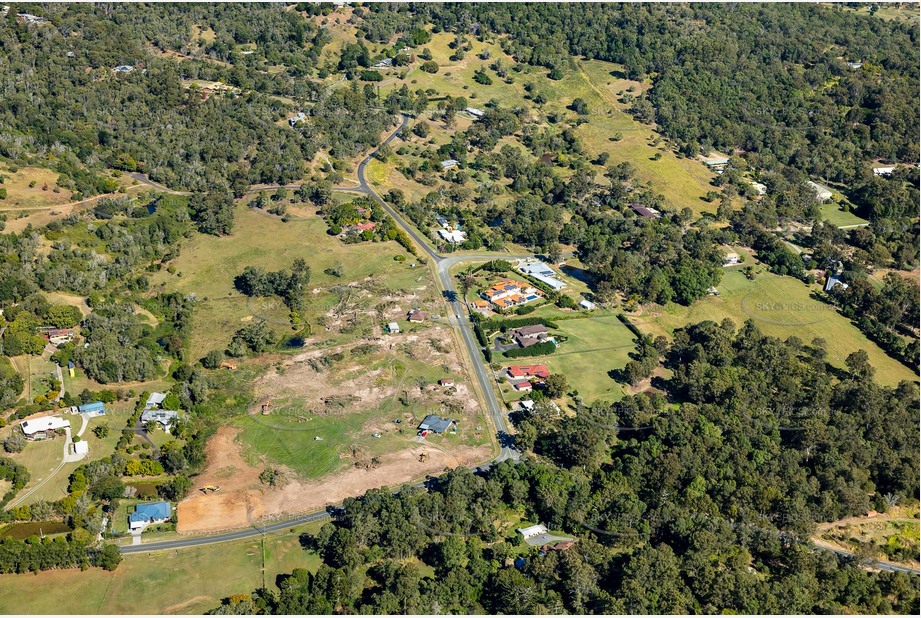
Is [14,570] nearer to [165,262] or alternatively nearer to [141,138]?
[165,262]

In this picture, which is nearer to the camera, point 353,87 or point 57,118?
point 57,118

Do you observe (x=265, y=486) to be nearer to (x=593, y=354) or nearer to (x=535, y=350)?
(x=535, y=350)

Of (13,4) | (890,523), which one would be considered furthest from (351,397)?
(13,4)

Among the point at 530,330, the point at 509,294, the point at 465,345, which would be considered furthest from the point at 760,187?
the point at 465,345

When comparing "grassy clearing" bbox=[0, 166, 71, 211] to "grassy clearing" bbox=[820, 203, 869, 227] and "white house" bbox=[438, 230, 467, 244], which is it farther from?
"grassy clearing" bbox=[820, 203, 869, 227]

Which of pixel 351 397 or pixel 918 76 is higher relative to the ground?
pixel 918 76

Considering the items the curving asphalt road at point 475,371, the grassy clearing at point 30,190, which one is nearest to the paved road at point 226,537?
the curving asphalt road at point 475,371

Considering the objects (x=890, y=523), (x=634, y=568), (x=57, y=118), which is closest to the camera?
(x=634, y=568)

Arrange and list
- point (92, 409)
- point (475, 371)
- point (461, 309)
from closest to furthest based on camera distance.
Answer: point (92, 409), point (475, 371), point (461, 309)
